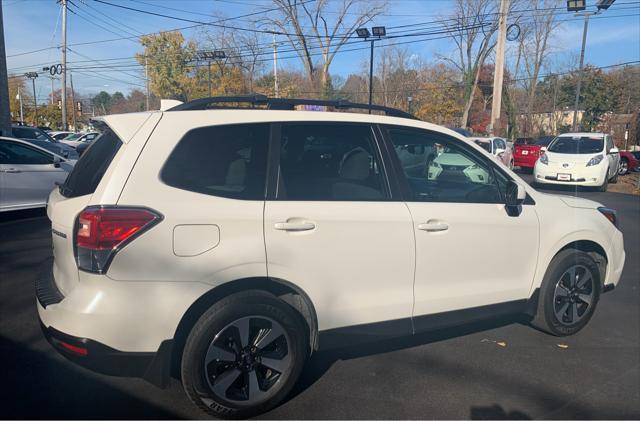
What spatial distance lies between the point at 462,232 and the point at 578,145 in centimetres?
1364

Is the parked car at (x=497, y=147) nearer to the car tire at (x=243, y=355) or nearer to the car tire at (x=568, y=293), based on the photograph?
the car tire at (x=568, y=293)

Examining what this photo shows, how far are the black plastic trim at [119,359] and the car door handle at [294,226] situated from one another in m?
0.89

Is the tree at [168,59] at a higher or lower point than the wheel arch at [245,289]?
higher

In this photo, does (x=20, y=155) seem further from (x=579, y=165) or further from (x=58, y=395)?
(x=579, y=165)

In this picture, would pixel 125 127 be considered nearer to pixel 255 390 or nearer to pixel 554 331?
pixel 255 390

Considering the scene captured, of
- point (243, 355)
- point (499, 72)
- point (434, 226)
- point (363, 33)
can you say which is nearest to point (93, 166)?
point (243, 355)

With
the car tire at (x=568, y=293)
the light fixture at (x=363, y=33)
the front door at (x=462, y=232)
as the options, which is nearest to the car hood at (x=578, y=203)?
the car tire at (x=568, y=293)

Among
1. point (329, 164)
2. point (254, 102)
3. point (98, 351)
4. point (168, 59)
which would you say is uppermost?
point (168, 59)

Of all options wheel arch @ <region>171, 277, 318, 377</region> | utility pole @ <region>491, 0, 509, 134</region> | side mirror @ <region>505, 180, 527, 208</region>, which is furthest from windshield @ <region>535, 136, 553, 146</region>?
wheel arch @ <region>171, 277, 318, 377</region>

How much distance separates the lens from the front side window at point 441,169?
141 inches

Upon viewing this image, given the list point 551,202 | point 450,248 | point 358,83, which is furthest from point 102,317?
point 358,83

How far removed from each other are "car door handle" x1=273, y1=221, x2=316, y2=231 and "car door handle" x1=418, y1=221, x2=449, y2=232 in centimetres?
83

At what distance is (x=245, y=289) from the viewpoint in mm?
2900

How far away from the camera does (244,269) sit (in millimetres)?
2809
